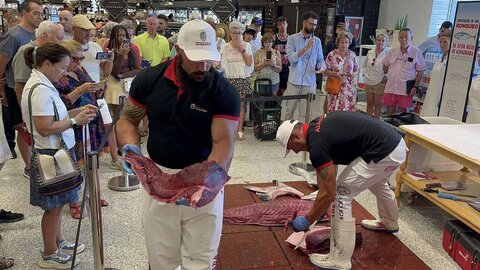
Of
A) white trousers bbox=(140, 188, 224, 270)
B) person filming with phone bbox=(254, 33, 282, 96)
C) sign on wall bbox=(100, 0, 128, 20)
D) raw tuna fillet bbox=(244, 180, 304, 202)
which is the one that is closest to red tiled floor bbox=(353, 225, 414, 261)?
raw tuna fillet bbox=(244, 180, 304, 202)

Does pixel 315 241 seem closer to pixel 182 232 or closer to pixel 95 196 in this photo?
pixel 182 232

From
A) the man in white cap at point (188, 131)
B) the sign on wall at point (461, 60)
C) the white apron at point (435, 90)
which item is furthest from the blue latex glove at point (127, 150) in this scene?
the white apron at point (435, 90)

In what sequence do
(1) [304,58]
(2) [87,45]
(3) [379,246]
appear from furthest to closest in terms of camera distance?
(1) [304,58] < (2) [87,45] < (3) [379,246]

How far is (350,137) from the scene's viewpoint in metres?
2.62

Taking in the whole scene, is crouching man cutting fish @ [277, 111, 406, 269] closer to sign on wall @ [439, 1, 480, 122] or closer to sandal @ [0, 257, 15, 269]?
sandal @ [0, 257, 15, 269]

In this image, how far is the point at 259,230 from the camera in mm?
3270

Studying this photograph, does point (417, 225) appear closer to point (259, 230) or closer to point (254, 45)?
point (259, 230)

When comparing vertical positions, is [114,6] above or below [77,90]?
above

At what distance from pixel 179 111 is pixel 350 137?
1.24 metres

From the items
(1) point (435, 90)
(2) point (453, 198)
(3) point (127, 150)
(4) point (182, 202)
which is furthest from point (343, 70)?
(4) point (182, 202)

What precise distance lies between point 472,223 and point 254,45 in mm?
4662

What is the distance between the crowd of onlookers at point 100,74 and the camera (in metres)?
2.60

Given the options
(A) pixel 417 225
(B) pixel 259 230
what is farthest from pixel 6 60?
(A) pixel 417 225

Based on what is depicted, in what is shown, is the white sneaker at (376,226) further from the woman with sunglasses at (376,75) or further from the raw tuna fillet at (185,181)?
the woman with sunglasses at (376,75)
